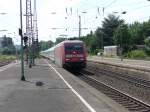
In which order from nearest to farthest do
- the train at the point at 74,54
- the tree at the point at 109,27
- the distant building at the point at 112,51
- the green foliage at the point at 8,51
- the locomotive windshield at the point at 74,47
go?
the train at the point at 74,54
the locomotive windshield at the point at 74,47
the distant building at the point at 112,51
the tree at the point at 109,27
the green foliage at the point at 8,51

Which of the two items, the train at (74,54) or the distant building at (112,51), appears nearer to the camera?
the train at (74,54)

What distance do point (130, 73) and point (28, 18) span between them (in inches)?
789

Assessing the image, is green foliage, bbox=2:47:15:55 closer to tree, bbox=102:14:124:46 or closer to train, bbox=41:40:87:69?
tree, bbox=102:14:124:46

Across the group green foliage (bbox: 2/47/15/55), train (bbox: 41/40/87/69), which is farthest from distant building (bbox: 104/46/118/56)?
train (bbox: 41/40/87/69)

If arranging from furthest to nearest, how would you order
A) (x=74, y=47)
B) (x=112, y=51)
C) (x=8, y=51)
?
(x=8, y=51)
(x=112, y=51)
(x=74, y=47)

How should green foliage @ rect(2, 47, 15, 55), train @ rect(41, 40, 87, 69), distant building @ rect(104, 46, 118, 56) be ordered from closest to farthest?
train @ rect(41, 40, 87, 69) → distant building @ rect(104, 46, 118, 56) → green foliage @ rect(2, 47, 15, 55)

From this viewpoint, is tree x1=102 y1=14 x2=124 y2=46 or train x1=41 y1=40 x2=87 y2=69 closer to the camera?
train x1=41 y1=40 x2=87 y2=69

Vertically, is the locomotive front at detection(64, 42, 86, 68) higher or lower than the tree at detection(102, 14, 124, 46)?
lower

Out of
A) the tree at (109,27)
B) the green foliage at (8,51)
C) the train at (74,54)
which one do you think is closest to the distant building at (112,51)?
the tree at (109,27)

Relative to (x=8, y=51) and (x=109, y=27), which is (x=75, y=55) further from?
(x=8, y=51)

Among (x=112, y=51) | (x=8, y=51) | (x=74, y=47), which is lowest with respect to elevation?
(x=8, y=51)

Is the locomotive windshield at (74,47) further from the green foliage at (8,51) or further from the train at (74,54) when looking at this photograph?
the green foliage at (8,51)

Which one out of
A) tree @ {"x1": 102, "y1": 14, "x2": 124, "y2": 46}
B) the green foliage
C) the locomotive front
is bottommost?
the green foliage

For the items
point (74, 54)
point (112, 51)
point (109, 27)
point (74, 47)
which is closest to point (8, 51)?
point (109, 27)
